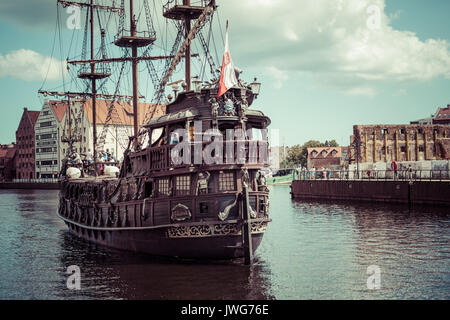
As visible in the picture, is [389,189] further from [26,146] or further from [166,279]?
[26,146]

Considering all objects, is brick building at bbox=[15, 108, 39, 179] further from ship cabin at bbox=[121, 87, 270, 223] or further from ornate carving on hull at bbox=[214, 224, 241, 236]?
ornate carving on hull at bbox=[214, 224, 241, 236]

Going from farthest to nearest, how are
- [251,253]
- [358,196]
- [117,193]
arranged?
[358,196]
[117,193]
[251,253]

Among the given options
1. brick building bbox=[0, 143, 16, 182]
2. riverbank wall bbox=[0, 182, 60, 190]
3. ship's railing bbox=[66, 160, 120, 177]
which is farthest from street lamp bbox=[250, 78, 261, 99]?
brick building bbox=[0, 143, 16, 182]

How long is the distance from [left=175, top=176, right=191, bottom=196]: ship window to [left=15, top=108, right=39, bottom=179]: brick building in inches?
4227

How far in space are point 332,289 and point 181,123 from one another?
8.77m

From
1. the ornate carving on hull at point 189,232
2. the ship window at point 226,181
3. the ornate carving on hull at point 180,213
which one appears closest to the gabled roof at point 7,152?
the ornate carving on hull at point 189,232

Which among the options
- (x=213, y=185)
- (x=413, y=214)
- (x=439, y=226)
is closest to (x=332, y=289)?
(x=213, y=185)

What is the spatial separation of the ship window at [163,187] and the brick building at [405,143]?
44090 millimetres

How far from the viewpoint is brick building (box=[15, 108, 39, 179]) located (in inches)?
4710

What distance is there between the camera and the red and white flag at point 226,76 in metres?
19.2

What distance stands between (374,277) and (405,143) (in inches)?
1918

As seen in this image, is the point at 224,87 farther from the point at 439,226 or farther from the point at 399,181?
the point at 399,181

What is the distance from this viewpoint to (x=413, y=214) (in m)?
35.2

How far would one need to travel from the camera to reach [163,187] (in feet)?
68.0
